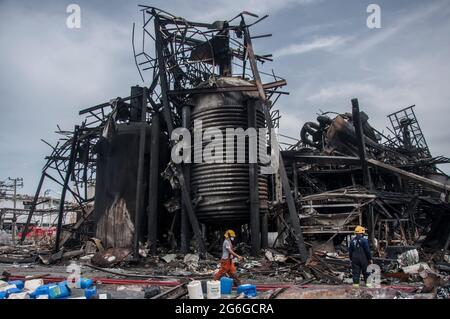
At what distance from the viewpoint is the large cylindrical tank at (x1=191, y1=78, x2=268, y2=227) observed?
45.1 feet

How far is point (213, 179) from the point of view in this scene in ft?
45.8

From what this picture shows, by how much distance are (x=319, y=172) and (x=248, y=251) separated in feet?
21.5

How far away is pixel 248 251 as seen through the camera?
14.2m

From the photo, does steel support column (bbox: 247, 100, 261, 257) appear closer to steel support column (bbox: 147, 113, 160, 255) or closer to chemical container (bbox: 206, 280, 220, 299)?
steel support column (bbox: 147, 113, 160, 255)

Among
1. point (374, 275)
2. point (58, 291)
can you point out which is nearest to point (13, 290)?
point (58, 291)

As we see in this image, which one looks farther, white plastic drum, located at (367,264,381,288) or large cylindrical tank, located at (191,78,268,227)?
large cylindrical tank, located at (191,78,268,227)

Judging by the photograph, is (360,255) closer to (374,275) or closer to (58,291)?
(374,275)

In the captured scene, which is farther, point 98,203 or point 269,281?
point 98,203

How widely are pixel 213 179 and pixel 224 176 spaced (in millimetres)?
409

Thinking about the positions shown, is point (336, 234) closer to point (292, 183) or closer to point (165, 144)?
point (292, 183)

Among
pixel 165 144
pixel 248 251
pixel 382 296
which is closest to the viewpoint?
pixel 382 296

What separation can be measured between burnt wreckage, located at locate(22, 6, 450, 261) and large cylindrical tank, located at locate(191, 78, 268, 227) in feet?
0.12

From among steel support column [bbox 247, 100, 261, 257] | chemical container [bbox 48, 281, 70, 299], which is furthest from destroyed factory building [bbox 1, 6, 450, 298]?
chemical container [bbox 48, 281, 70, 299]
